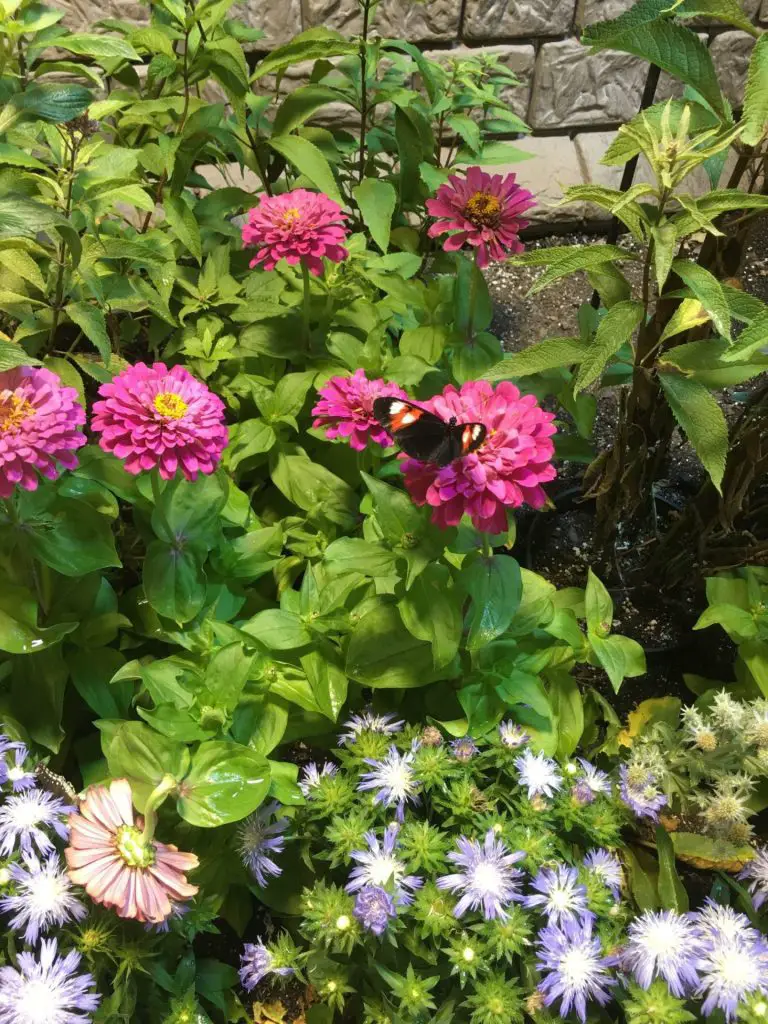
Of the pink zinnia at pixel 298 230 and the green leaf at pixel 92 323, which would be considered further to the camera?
the pink zinnia at pixel 298 230

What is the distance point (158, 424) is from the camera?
36.0 inches

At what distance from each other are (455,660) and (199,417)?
0.43 m

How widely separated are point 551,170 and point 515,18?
1.32 feet

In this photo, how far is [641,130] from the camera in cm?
101

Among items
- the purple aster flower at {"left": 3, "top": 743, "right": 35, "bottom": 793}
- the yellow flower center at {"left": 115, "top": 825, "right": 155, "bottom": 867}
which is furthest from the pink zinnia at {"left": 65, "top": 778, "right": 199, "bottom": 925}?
the purple aster flower at {"left": 3, "top": 743, "right": 35, "bottom": 793}

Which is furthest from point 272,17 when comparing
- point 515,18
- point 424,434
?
point 424,434

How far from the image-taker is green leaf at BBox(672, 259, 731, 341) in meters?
0.90

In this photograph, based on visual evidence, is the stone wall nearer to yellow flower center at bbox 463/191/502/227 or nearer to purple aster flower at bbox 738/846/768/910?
yellow flower center at bbox 463/191/502/227

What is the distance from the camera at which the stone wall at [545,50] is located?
2117 millimetres

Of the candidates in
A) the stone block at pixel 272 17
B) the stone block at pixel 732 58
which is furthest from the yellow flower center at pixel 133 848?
the stone block at pixel 732 58

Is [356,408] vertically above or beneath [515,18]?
beneath

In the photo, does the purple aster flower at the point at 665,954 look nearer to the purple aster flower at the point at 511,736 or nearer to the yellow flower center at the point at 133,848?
the purple aster flower at the point at 511,736

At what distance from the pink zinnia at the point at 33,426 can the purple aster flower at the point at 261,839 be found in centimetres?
48

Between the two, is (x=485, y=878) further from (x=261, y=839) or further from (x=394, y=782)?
(x=261, y=839)
